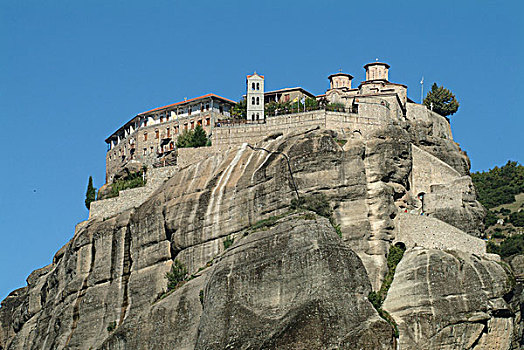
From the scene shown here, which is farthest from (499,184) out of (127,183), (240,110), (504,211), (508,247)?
(127,183)

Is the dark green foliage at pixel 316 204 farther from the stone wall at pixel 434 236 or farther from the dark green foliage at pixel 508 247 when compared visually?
the dark green foliage at pixel 508 247

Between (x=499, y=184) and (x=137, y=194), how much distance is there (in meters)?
42.0

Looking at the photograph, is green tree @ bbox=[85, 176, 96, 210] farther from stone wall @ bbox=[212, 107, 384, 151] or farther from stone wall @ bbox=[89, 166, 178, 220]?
stone wall @ bbox=[212, 107, 384, 151]

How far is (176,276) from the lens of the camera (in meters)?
76.9

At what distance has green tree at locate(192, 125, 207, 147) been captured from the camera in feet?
296

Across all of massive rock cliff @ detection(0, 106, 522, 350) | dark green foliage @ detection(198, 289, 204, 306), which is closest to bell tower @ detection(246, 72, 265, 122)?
massive rock cliff @ detection(0, 106, 522, 350)

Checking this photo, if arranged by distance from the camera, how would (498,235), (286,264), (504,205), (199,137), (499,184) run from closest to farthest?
1. (286,264)
2. (199,137)
3. (498,235)
4. (504,205)
5. (499,184)

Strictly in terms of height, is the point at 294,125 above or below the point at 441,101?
below

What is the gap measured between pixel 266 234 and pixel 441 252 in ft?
39.0

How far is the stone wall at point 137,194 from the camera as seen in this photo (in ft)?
285

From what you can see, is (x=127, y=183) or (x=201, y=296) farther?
(x=127, y=183)

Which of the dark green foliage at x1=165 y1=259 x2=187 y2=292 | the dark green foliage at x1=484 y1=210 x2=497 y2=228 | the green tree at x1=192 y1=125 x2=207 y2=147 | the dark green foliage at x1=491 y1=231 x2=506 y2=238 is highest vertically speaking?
the green tree at x1=192 y1=125 x2=207 y2=147

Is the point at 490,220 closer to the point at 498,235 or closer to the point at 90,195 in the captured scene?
the point at 498,235

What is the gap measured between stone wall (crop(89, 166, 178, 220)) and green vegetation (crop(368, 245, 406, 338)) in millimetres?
21277
